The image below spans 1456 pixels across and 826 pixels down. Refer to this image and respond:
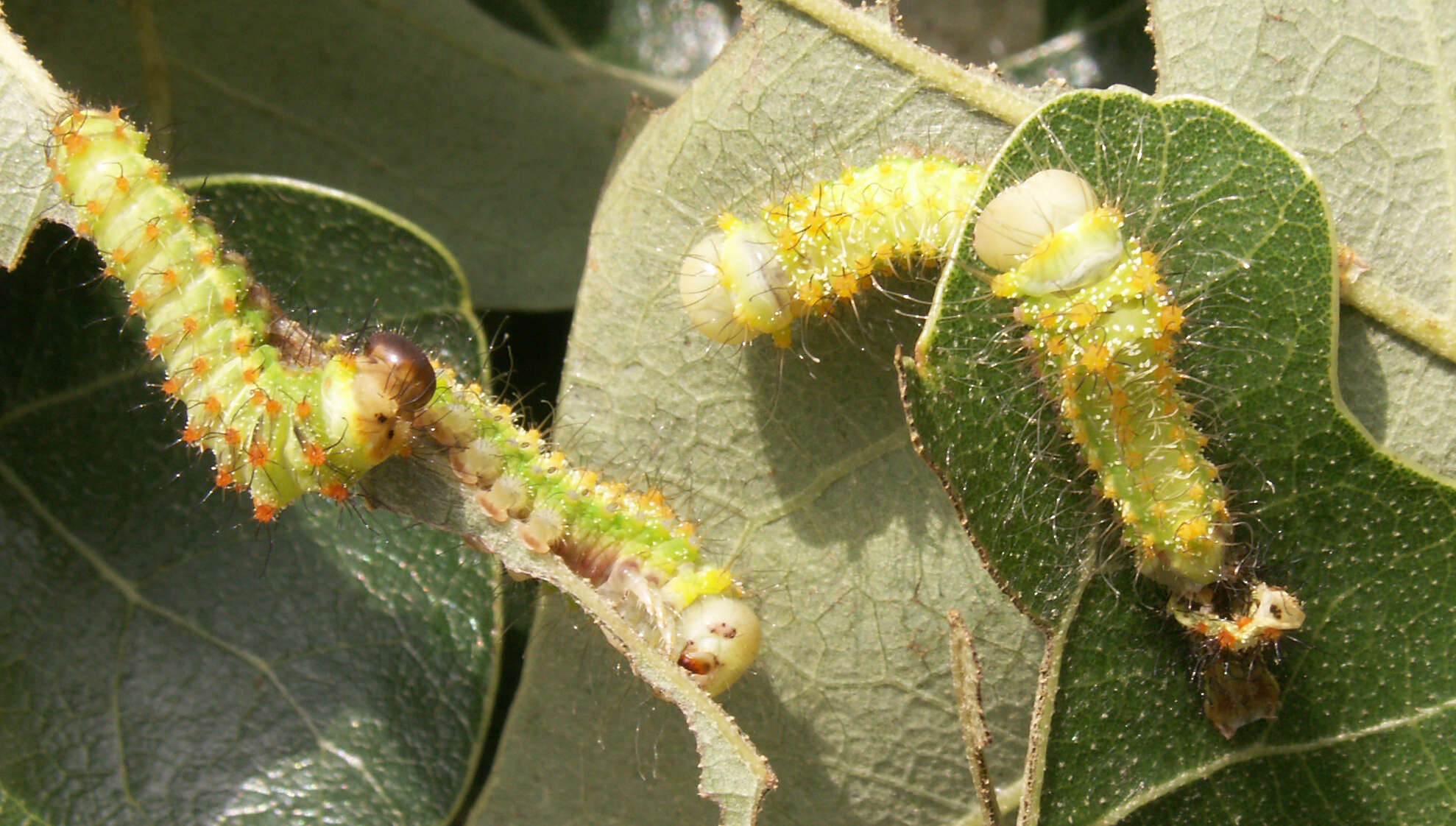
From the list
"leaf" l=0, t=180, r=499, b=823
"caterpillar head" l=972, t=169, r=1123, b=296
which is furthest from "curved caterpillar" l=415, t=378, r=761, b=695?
"caterpillar head" l=972, t=169, r=1123, b=296

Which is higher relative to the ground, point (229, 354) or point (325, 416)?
point (229, 354)

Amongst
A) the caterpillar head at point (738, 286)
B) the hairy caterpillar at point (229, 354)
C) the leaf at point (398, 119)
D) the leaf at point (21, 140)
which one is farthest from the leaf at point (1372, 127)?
the leaf at point (21, 140)

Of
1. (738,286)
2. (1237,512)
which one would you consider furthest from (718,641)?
(1237,512)

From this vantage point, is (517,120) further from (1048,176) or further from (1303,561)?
(1303,561)

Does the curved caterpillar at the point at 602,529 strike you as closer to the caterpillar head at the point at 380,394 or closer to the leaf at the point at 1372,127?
the caterpillar head at the point at 380,394

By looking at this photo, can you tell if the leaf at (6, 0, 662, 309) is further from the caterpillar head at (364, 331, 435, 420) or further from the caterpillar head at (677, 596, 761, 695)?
the caterpillar head at (677, 596, 761, 695)

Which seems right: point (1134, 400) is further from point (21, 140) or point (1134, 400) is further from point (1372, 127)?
point (21, 140)
